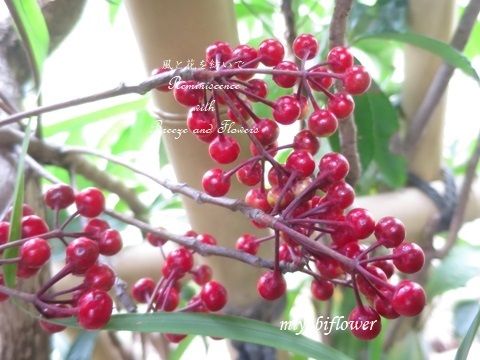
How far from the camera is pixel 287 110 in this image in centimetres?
26

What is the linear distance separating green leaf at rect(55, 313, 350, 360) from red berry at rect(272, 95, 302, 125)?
0.11m

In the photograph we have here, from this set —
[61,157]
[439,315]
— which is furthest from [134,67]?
[439,315]

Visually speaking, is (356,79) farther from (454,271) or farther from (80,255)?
(454,271)

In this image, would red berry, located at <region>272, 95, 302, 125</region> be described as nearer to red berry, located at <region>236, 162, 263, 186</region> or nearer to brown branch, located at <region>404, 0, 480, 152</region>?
red berry, located at <region>236, 162, 263, 186</region>

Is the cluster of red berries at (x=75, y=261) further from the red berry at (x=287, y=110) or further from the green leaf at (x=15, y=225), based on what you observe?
the red berry at (x=287, y=110)

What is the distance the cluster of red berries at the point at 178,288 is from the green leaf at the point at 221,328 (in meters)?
0.04

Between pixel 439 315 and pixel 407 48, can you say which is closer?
pixel 407 48

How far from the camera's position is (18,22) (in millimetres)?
333

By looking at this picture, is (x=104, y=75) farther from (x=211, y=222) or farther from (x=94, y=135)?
(x=211, y=222)

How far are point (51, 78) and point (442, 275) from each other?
484 millimetres

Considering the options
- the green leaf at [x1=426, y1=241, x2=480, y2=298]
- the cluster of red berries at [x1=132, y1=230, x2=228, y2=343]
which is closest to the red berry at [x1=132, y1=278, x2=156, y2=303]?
the cluster of red berries at [x1=132, y1=230, x2=228, y2=343]

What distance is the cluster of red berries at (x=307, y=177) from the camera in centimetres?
23

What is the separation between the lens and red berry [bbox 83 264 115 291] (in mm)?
267

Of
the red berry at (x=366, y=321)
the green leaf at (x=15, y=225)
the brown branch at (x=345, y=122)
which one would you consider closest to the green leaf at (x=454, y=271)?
the brown branch at (x=345, y=122)
